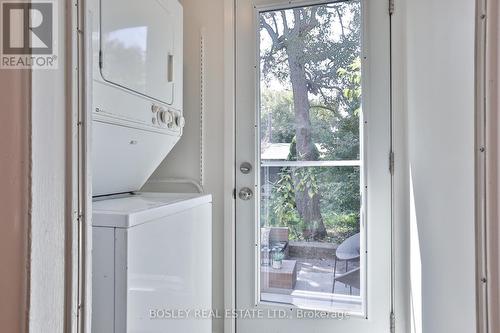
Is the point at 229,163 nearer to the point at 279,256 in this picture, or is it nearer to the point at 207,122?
the point at 207,122

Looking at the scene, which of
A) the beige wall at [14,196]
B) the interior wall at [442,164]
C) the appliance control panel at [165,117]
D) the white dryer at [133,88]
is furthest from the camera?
the appliance control panel at [165,117]

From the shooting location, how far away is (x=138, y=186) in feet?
5.11

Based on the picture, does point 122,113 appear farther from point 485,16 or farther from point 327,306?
point 327,306

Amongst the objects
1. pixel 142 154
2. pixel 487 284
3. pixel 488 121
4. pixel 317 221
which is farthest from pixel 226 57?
pixel 487 284

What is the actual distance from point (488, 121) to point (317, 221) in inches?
47.0

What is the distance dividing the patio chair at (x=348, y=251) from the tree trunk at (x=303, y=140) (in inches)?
4.5

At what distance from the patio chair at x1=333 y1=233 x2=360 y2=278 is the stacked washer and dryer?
0.68m

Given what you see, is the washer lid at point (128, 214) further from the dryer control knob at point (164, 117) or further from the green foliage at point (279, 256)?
the green foliage at point (279, 256)

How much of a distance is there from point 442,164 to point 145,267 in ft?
3.25

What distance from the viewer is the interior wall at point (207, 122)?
5.93ft

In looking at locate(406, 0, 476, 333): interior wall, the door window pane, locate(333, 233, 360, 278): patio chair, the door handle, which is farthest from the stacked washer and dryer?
locate(406, 0, 476, 333): interior wall

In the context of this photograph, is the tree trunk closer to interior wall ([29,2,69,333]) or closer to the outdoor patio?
the outdoor patio

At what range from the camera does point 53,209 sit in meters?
0.52

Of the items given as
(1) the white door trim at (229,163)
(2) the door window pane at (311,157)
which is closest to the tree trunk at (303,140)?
(2) the door window pane at (311,157)
